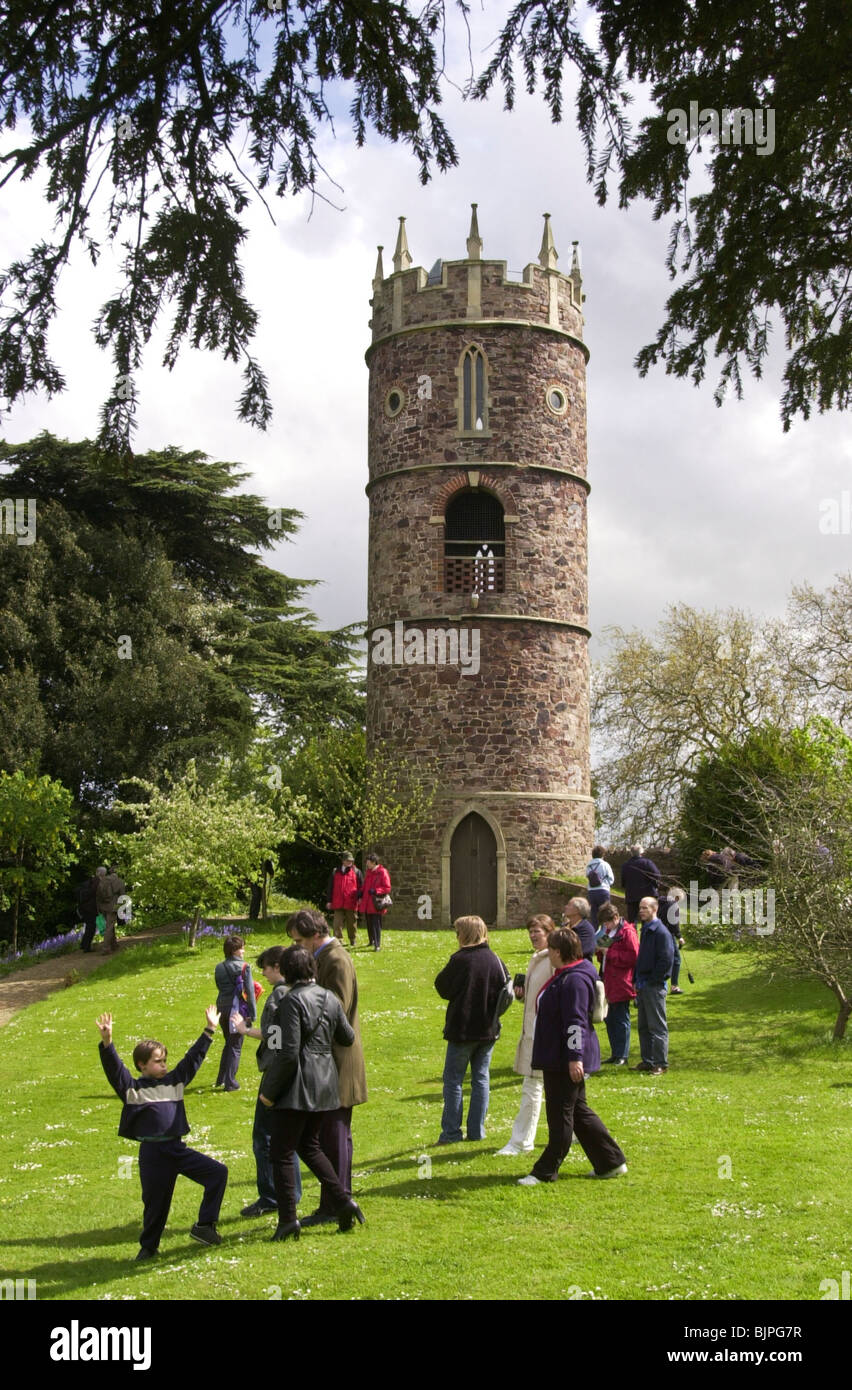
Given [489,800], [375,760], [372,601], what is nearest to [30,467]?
[372,601]

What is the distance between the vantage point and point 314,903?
29203 millimetres

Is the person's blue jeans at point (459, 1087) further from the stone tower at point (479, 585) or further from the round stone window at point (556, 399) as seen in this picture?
the round stone window at point (556, 399)

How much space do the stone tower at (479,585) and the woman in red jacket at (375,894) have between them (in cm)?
462

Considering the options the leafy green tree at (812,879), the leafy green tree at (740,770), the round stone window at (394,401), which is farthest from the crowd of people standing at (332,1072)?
the round stone window at (394,401)

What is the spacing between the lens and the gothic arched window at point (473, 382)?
88.1 ft

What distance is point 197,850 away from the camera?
22797mm

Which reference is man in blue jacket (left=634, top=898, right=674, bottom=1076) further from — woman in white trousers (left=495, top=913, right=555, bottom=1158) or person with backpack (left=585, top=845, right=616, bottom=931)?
person with backpack (left=585, top=845, right=616, bottom=931)

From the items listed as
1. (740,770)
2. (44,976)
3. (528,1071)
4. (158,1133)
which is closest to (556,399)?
(740,770)

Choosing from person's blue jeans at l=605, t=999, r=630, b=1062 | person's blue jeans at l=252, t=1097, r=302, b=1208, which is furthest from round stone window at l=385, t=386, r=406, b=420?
person's blue jeans at l=252, t=1097, r=302, b=1208

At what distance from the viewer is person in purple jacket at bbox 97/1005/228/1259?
716cm

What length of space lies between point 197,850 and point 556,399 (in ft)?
39.5

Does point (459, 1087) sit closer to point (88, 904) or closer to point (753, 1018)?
point (753, 1018)
